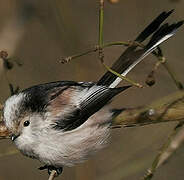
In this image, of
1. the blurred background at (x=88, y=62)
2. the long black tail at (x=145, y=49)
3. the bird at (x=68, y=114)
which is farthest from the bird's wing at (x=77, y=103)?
the blurred background at (x=88, y=62)

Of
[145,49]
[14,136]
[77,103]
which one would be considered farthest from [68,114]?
[145,49]

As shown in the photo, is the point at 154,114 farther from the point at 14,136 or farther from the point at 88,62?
the point at 88,62

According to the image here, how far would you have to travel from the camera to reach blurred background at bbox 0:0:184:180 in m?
3.86

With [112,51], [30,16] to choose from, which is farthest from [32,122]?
[112,51]

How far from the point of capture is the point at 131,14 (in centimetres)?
559

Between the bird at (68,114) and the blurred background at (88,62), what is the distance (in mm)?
175

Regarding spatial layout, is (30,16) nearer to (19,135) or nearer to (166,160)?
(19,135)

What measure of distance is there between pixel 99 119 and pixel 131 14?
214 cm

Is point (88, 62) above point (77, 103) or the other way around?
above

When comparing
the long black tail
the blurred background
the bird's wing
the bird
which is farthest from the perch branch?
the blurred background

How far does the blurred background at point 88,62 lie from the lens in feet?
12.7

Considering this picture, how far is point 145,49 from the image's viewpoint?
361 centimetres

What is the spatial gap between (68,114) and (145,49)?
0.81m

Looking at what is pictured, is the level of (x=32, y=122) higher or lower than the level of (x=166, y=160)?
higher
